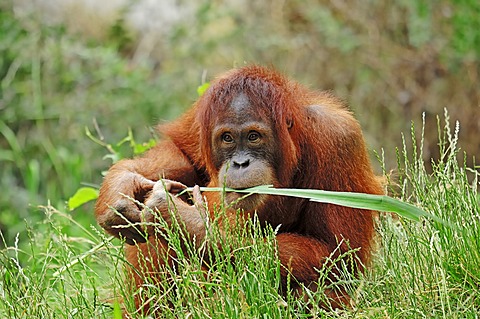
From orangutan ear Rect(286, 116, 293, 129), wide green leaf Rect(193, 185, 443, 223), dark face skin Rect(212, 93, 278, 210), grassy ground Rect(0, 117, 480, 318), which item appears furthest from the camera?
orangutan ear Rect(286, 116, 293, 129)

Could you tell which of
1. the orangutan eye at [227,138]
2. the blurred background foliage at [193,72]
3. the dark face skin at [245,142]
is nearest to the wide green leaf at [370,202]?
the dark face skin at [245,142]

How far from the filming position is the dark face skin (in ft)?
11.7

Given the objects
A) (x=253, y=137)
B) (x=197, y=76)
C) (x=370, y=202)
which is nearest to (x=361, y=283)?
(x=370, y=202)

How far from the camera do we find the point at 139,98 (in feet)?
28.3

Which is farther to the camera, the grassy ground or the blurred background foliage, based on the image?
the blurred background foliage

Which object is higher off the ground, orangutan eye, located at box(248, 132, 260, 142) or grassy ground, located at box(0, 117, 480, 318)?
orangutan eye, located at box(248, 132, 260, 142)

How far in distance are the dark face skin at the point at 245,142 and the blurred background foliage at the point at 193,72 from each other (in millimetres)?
4035

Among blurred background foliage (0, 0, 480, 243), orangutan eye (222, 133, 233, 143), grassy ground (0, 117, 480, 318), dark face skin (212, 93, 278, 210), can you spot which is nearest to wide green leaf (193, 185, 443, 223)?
grassy ground (0, 117, 480, 318)

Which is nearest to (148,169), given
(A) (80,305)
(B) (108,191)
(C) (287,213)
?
(B) (108,191)

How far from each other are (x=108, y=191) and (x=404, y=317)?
1.54 meters

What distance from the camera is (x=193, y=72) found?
9219mm

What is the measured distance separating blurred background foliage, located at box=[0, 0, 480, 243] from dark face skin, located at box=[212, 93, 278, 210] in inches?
159

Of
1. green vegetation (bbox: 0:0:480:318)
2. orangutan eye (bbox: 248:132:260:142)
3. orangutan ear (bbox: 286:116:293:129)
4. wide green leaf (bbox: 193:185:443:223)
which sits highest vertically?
orangutan ear (bbox: 286:116:293:129)

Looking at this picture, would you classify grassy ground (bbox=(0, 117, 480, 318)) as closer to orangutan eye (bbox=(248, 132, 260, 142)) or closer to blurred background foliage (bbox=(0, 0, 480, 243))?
orangutan eye (bbox=(248, 132, 260, 142))
